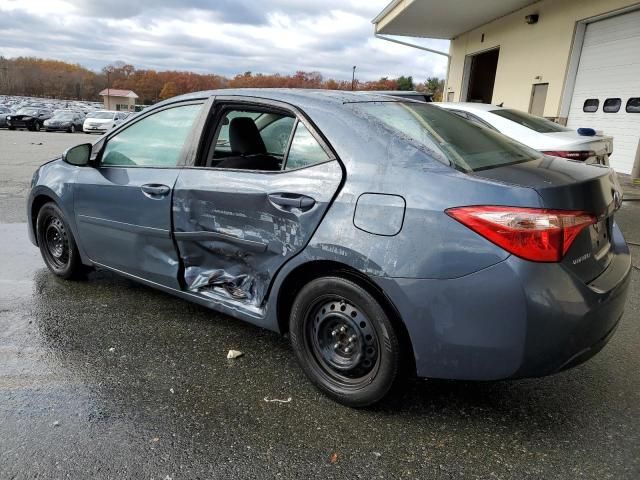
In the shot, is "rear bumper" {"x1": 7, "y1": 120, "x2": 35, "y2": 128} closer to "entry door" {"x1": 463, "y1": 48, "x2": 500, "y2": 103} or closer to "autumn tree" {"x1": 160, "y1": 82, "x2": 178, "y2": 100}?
Result: "entry door" {"x1": 463, "y1": 48, "x2": 500, "y2": 103}

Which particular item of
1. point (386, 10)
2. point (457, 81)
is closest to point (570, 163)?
point (386, 10)

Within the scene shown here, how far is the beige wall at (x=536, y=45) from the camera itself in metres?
11.8

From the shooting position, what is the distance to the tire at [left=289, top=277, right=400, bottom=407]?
2.36 metres

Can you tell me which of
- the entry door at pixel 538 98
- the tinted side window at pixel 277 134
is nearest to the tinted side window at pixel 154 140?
the tinted side window at pixel 277 134

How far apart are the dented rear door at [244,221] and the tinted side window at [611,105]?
1044 centimetres

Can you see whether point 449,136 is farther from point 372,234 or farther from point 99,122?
point 99,122

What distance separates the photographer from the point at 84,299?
3.93 metres

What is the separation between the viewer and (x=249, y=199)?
277 cm

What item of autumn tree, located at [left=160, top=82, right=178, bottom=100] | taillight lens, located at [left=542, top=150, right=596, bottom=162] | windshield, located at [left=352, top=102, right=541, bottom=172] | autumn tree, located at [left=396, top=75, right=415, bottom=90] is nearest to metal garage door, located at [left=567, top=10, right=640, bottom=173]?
taillight lens, located at [left=542, top=150, right=596, bottom=162]

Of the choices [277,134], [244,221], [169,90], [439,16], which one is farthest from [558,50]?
[169,90]

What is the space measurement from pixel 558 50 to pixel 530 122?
7137 millimetres

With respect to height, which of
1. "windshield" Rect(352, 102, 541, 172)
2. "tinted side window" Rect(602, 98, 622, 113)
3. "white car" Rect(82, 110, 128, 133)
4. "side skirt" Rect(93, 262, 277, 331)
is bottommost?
"white car" Rect(82, 110, 128, 133)

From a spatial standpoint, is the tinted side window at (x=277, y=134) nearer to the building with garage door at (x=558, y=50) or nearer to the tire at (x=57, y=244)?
the tire at (x=57, y=244)

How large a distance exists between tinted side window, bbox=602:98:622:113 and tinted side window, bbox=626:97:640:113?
0.84 feet
